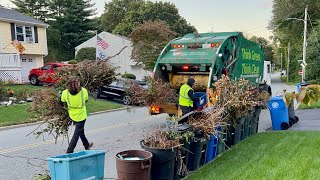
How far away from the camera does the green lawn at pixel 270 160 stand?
203 inches

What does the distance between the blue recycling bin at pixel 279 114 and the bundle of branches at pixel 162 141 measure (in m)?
5.57

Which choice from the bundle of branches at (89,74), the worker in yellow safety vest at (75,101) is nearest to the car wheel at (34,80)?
the bundle of branches at (89,74)

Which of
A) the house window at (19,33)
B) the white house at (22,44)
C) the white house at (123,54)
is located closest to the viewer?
the white house at (22,44)

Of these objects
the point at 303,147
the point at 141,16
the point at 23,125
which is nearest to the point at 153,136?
the point at 303,147

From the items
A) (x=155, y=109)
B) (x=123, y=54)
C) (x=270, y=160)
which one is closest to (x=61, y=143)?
(x=155, y=109)

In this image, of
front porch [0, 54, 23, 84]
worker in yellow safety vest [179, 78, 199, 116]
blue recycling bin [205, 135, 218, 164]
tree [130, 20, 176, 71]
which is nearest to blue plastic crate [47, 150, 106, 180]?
blue recycling bin [205, 135, 218, 164]

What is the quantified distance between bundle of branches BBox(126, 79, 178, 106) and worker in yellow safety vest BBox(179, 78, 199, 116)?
0.86 meters

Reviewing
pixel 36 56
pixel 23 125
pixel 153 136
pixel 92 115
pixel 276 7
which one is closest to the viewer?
pixel 153 136

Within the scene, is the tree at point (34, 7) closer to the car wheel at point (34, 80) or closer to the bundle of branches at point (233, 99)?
the car wheel at point (34, 80)

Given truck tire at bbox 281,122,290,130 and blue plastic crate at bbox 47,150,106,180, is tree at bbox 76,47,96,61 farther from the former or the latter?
blue plastic crate at bbox 47,150,106,180

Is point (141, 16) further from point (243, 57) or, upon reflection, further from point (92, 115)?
point (243, 57)

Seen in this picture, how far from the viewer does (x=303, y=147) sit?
22.1 feet

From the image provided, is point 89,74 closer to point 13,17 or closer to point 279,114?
point 279,114

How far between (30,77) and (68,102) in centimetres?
1804
